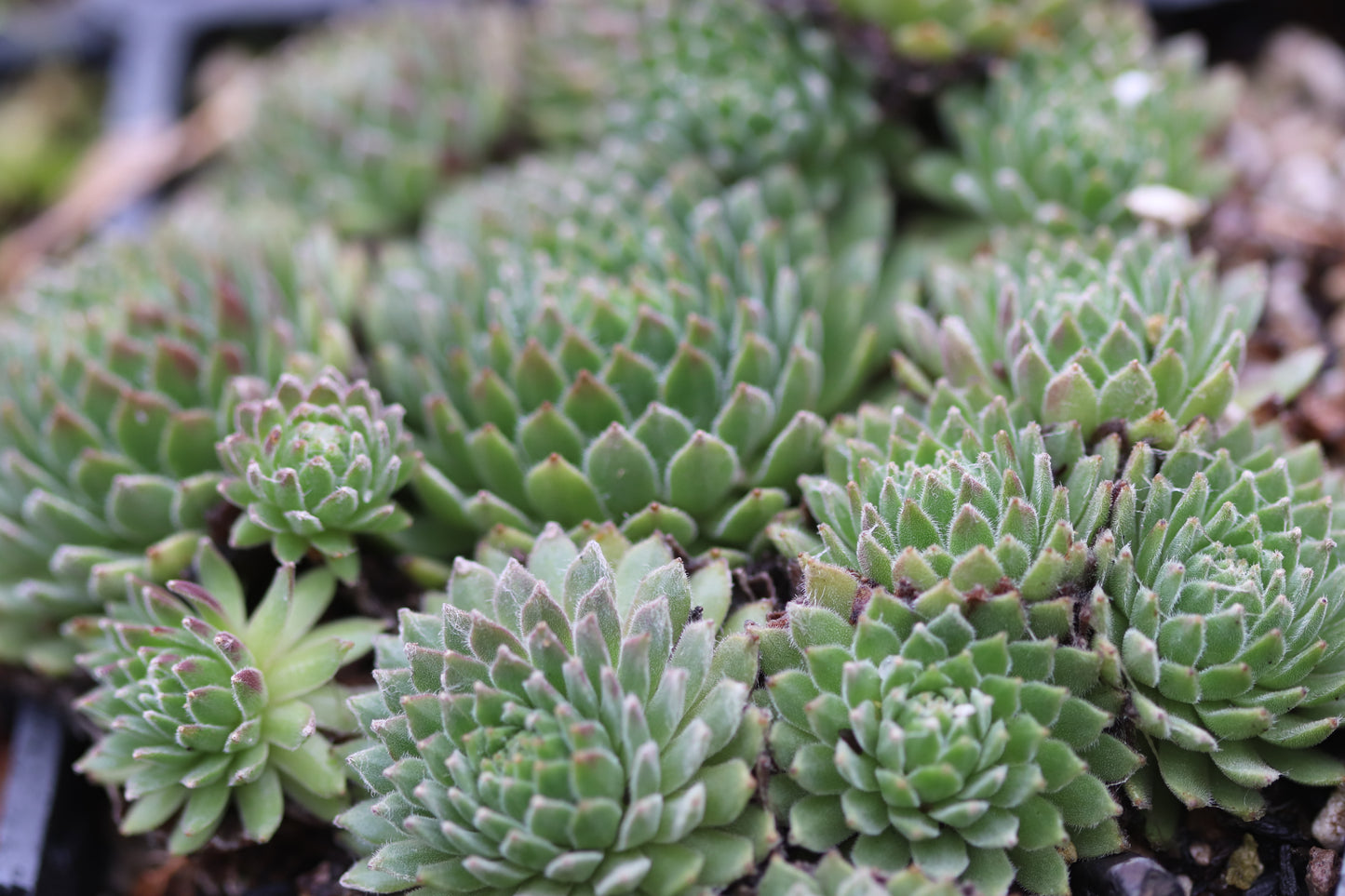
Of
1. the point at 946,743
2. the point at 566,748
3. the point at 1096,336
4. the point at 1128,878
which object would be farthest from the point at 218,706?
the point at 1096,336

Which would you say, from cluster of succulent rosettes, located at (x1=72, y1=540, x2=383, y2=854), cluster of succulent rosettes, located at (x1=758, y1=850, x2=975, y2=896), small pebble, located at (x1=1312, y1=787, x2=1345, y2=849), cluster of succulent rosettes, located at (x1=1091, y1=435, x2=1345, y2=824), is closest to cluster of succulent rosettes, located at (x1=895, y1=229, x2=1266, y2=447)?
cluster of succulent rosettes, located at (x1=1091, y1=435, x2=1345, y2=824)

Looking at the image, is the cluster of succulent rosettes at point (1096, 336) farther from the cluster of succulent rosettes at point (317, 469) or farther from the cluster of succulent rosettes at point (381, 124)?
the cluster of succulent rosettes at point (381, 124)

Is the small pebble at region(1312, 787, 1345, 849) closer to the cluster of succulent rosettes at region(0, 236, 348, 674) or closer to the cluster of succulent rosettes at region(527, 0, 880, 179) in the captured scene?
the cluster of succulent rosettes at region(527, 0, 880, 179)

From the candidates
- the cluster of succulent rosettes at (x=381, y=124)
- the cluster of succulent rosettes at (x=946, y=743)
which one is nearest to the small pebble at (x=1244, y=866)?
the cluster of succulent rosettes at (x=946, y=743)

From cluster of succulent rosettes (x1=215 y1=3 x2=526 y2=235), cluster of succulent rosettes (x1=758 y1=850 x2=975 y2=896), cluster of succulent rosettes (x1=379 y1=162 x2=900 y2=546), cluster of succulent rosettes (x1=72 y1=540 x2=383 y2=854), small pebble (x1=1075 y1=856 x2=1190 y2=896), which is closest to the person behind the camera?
cluster of succulent rosettes (x1=758 y1=850 x2=975 y2=896)

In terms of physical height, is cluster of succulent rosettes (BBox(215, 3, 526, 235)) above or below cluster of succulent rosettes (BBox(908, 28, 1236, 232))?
above

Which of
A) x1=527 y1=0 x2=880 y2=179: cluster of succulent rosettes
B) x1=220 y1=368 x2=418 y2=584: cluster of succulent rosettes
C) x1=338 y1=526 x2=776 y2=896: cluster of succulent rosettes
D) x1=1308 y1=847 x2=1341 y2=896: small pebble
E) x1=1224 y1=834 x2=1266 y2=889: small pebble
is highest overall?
x1=527 y1=0 x2=880 y2=179: cluster of succulent rosettes

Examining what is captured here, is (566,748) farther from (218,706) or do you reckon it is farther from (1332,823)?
(1332,823)
